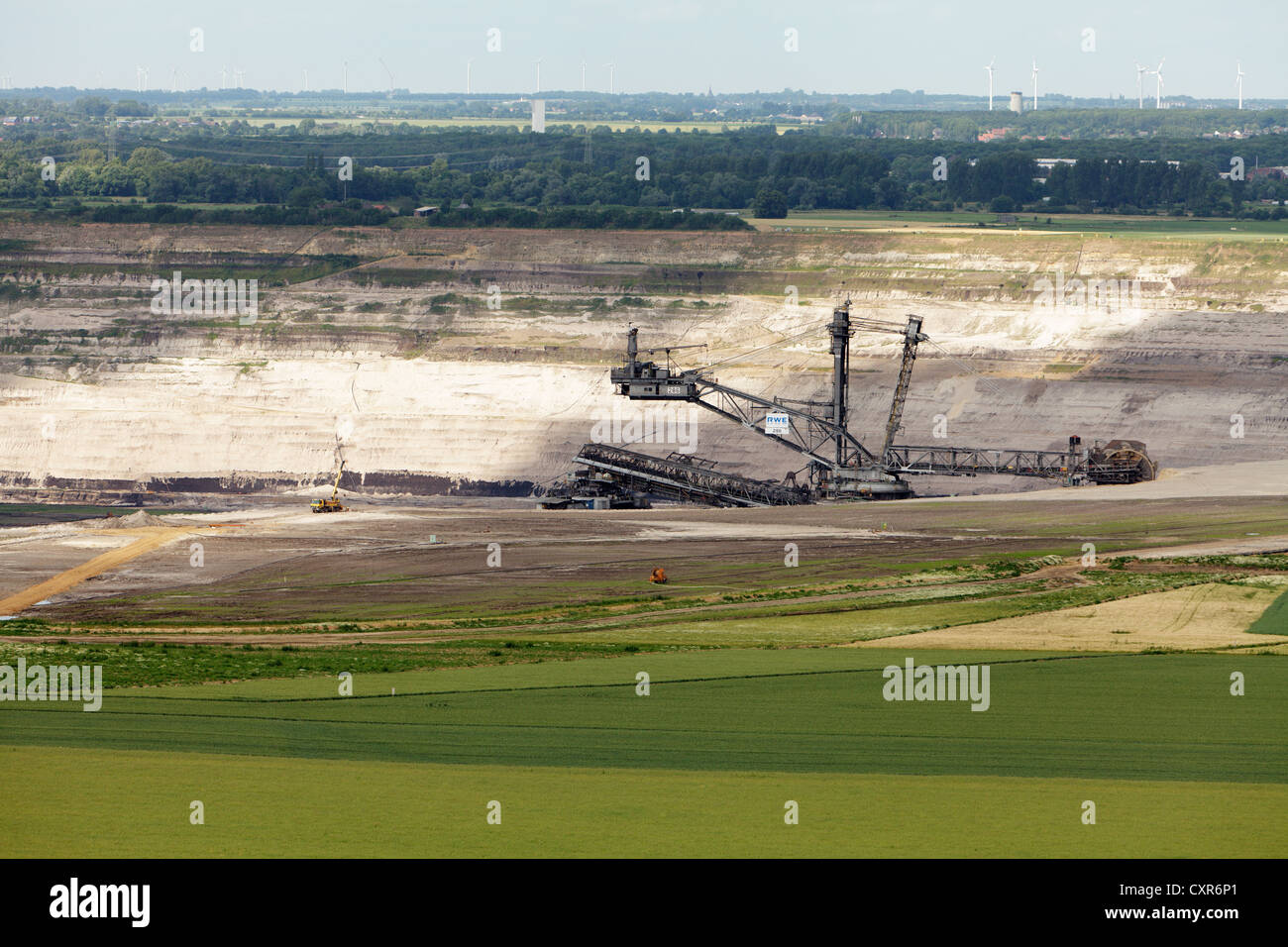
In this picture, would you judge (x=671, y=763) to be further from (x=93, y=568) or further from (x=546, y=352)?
(x=546, y=352)

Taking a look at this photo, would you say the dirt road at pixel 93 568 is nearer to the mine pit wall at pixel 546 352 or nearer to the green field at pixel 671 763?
the green field at pixel 671 763

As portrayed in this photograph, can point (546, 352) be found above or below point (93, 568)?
above

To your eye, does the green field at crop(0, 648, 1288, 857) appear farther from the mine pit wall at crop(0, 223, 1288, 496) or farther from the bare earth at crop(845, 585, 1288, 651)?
the mine pit wall at crop(0, 223, 1288, 496)

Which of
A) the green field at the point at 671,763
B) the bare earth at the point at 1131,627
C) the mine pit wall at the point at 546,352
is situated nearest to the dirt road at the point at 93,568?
the green field at the point at 671,763

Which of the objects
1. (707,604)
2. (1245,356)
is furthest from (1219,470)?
(707,604)

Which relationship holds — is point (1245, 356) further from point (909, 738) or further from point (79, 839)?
point (79, 839)

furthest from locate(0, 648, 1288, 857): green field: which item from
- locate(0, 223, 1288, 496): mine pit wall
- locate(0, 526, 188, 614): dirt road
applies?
locate(0, 223, 1288, 496): mine pit wall

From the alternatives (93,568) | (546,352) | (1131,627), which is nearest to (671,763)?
(1131,627)
